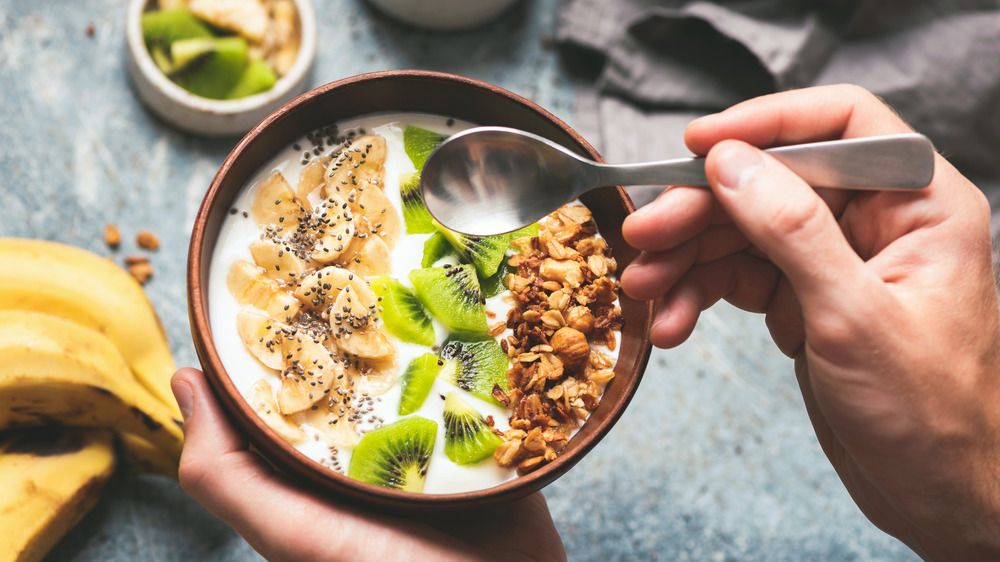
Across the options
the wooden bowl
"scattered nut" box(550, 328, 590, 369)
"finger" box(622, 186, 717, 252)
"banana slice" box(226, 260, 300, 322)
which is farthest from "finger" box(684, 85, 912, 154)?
"banana slice" box(226, 260, 300, 322)

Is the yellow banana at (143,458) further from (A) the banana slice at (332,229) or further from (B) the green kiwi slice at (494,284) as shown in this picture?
(B) the green kiwi slice at (494,284)

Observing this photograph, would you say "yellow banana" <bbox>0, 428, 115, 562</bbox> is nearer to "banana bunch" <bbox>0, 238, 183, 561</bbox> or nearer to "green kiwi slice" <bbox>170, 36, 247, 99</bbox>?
"banana bunch" <bbox>0, 238, 183, 561</bbox>

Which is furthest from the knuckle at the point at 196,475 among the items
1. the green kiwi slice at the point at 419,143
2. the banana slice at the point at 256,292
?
the green kiwi slice at the point at 419,143

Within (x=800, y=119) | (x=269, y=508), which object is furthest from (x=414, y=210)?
(x=800, y=119)

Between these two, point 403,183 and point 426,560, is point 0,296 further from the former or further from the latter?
point 426,560

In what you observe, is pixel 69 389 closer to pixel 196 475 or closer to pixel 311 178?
pixel 196 475
